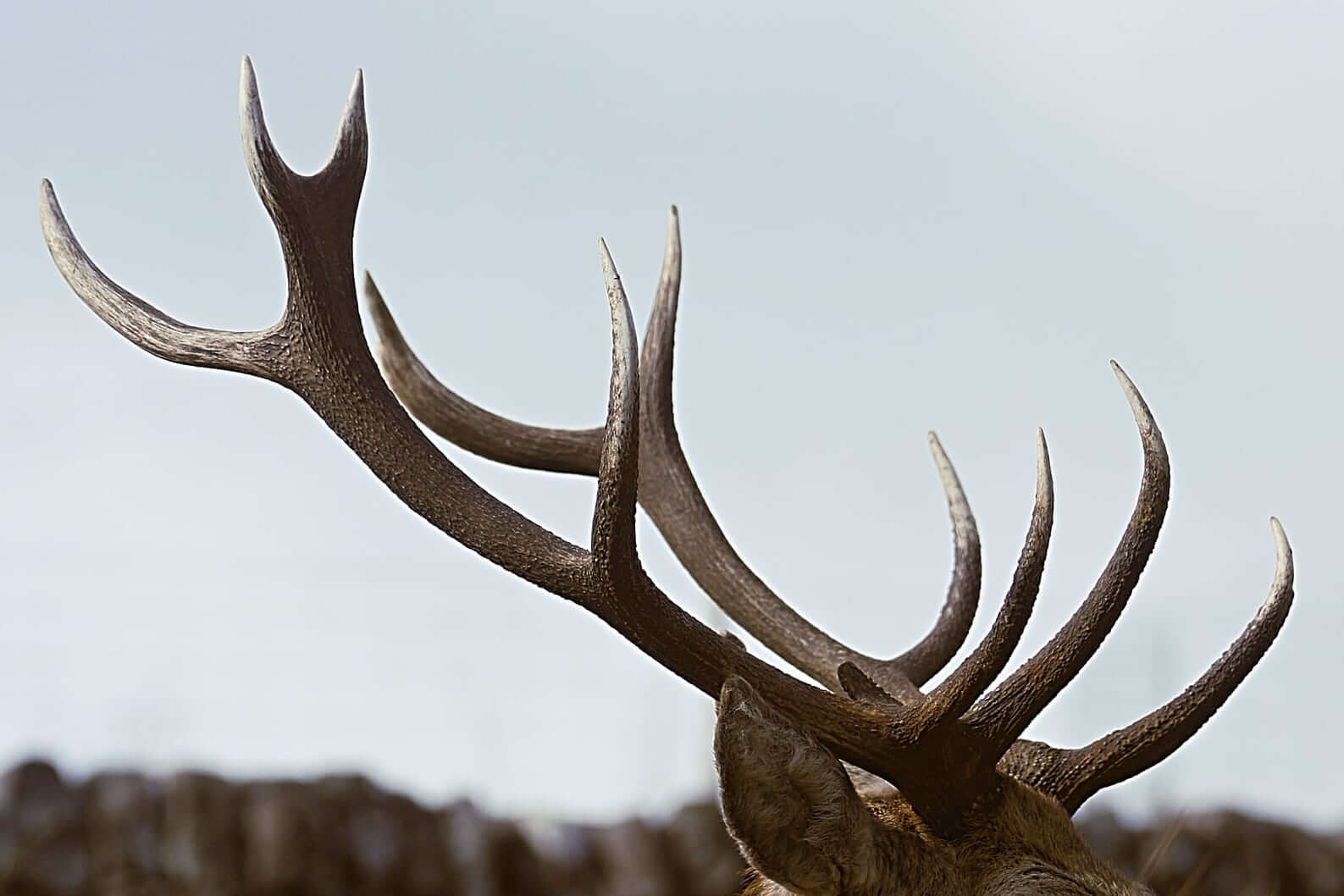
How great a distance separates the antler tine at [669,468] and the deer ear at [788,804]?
573 millimetres

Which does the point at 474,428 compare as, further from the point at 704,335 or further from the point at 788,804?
the point at 704,335

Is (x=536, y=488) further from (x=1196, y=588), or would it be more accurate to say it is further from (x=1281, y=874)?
(x=1196, y=588)

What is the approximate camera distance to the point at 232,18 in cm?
226

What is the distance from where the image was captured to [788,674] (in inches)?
47.8

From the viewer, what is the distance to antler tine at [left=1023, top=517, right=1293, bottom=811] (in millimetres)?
1338

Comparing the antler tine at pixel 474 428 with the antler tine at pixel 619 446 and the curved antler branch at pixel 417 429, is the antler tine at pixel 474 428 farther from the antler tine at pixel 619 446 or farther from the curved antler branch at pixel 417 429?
the antler tine at pixel 619 446

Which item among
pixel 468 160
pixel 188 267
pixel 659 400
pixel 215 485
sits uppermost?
pixel 468 160

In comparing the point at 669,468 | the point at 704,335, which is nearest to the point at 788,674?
the point at 669,468

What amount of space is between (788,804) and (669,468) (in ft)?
2.66

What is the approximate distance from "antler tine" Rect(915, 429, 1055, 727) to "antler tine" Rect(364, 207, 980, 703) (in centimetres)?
42

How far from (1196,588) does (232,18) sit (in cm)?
245

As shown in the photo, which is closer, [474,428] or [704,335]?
[474,428]

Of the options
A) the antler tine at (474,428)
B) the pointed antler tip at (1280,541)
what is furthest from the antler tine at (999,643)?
the antler tine at (474,428)

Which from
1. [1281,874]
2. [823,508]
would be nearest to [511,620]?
[823,508]
